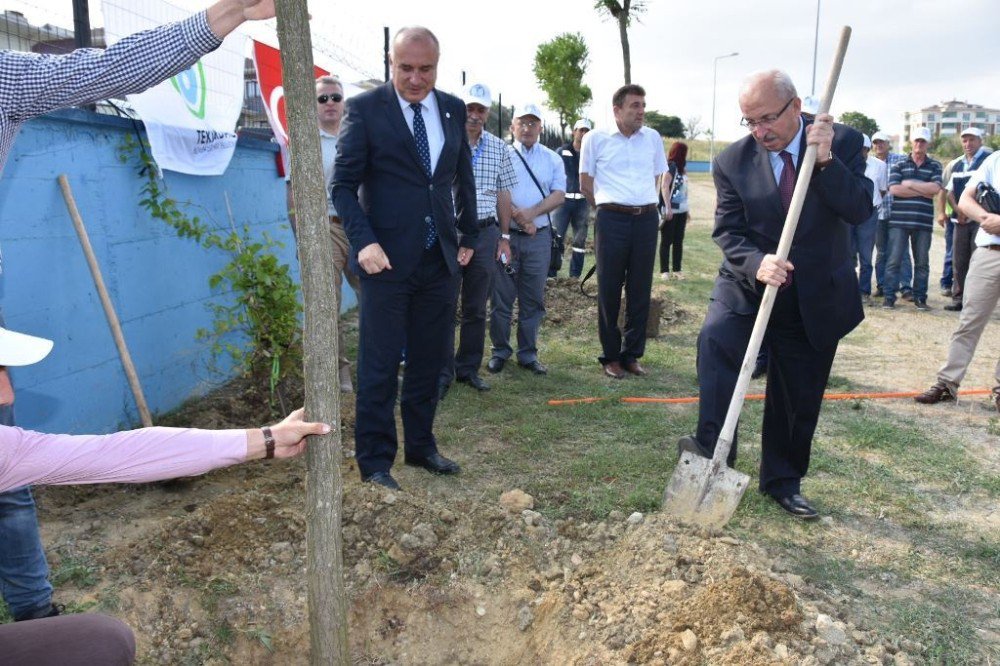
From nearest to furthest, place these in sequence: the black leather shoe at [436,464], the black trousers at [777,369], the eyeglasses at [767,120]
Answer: the eyeglasses at [767,120] < the black trousers at [777,369] < the black leather shoe at [436,464]

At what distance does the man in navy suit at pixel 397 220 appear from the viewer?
12.2 feet

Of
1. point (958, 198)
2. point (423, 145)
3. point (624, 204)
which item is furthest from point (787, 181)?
point (958, 198)

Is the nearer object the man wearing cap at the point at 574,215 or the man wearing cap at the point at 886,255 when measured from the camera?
the man wearing cap at the point at 886,255

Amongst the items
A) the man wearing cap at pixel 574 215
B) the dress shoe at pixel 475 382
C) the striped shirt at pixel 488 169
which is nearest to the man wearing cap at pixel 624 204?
the striped shirt at pixel 488 169

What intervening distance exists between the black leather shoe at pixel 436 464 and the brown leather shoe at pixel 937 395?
349 centimetres

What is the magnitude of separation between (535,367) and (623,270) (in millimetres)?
1039

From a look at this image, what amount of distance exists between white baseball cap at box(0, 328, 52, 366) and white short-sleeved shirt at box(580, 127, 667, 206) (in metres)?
4.71

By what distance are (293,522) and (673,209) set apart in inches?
333

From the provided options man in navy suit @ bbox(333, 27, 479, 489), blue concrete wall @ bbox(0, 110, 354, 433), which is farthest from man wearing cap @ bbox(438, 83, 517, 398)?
blue concrete wall @ bbox(0, 110, 354, 433)

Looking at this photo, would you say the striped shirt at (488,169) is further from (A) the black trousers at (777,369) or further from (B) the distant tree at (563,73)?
(B) the distant tree at (563,73)

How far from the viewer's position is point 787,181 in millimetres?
3543

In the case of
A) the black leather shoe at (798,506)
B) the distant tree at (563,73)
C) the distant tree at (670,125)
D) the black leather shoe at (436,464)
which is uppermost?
the distant tree at (670,125)

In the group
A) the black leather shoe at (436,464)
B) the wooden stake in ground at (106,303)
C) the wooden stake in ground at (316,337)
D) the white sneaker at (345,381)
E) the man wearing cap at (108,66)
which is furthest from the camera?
the white sneaker at (345,381)

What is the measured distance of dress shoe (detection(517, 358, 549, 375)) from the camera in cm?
635
